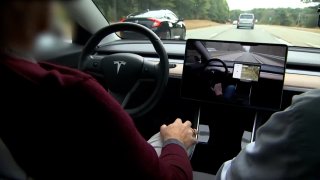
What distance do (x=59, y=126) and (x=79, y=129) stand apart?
0.06 meters

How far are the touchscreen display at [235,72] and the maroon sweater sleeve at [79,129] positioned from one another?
132 cm

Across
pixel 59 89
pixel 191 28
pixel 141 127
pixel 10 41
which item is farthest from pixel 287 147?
pixel 191 28

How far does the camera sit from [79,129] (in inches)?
29.8

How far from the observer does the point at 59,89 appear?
68 centimetres

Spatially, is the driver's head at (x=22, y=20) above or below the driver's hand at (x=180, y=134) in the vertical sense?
above

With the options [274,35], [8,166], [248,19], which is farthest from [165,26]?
[8,166]

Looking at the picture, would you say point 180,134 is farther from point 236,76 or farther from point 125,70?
point 236,76

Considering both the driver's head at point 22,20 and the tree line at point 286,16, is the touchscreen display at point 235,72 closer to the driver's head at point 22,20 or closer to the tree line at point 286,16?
the tree line at point 286,16

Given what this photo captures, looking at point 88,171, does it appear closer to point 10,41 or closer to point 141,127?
point 10,41

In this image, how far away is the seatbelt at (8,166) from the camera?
2.71 feet

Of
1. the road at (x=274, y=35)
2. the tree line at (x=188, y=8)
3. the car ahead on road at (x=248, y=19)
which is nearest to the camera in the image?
the tree line at (x=188, y=8)

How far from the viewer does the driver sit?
63 centimetres

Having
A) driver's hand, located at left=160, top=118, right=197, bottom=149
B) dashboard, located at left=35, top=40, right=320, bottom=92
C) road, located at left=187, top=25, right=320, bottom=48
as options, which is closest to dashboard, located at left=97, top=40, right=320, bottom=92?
dashboard, located at left=35, top=40, right=320, bottom=92

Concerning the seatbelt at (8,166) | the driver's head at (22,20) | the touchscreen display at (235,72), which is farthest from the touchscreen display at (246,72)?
the driver's head at (22,20)
